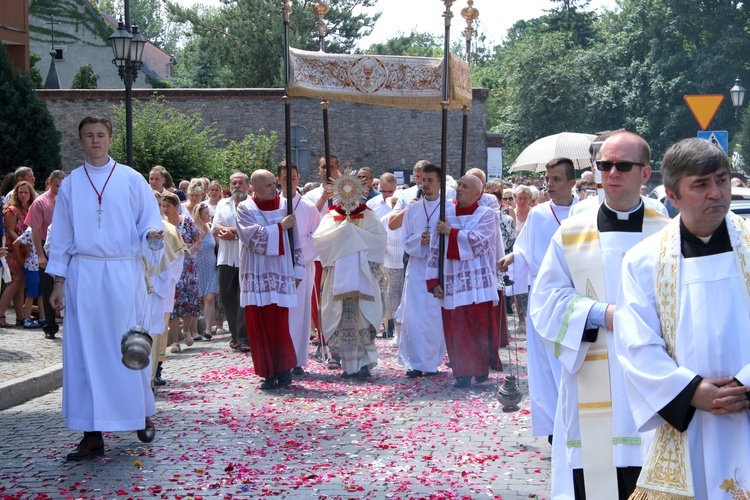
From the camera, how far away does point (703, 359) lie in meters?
3.80

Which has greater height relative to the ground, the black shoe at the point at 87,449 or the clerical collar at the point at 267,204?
the clerical collar at the point at 267,204

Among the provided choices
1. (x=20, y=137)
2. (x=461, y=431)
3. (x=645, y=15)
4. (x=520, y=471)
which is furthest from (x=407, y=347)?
Result: (x=645, y=15)

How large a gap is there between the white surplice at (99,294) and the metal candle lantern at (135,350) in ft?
2.16

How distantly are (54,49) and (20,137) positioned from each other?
31.4 metres

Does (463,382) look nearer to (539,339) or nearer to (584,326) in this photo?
(539,339)

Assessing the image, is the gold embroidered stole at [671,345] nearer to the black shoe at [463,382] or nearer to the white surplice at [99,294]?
the white surplice at [99,294]

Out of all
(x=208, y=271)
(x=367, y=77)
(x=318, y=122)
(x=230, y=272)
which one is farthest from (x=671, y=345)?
(x=318, y=122)

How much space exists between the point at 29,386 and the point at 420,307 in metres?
3.97

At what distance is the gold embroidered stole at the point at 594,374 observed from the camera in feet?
16.2

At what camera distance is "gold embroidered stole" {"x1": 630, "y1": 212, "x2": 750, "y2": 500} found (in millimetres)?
3809

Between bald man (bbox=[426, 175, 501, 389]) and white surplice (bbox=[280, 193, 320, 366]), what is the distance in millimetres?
1321

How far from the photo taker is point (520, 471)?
23.3 ft

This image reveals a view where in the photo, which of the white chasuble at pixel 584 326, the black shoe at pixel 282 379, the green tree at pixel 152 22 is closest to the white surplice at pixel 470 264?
the black shoe at pixel 282 379

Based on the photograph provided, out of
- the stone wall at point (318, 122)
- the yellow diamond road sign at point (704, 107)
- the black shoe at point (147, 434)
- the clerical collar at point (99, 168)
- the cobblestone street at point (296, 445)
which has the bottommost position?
the cobblestone street at point (296, 445)
